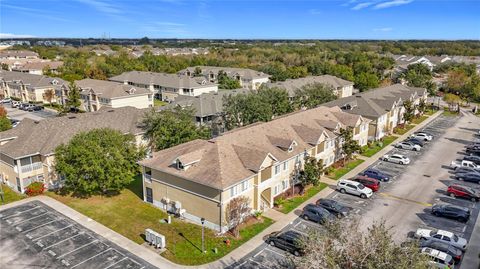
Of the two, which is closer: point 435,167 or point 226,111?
point 435,167

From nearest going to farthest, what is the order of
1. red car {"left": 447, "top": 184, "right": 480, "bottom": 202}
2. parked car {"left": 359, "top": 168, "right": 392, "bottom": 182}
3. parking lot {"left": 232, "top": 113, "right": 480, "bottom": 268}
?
parking lot {"left": 232, "top": 113, "right": 480, "bottom": 268} < red car {"left": 447, "top": 184, "right": 480, "bottom": 202} < parked car {"left": 359, "top": 168, "right": 392, "bottom": 182}

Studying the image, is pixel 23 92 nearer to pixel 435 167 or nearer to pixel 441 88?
pixel 435 167

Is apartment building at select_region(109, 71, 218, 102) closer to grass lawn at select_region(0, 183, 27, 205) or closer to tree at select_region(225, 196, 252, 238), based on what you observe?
grass lawn at select_region(0, 183, 27, 205)

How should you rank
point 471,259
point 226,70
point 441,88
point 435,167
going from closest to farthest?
point 471,259 → point 435,167 → point 441,88 → point 226,70

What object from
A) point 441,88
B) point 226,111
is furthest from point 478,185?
point 441,88

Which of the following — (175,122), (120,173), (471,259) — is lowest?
(471,259)

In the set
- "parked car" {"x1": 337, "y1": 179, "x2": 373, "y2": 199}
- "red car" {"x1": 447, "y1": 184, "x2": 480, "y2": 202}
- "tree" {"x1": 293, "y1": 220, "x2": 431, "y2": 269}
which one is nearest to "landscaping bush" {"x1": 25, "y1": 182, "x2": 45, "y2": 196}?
"tree" {"x1": 293, "y1": 220, "x2": 431, "y2": 269}
